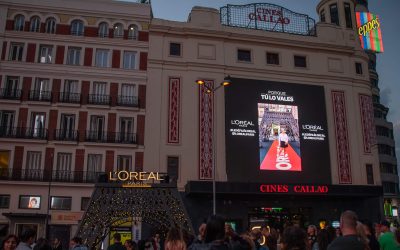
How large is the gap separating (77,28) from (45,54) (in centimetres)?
361

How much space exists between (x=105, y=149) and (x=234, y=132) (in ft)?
35.4

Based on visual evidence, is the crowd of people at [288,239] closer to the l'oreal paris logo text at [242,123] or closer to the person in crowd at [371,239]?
the person in crowd at [371,239]

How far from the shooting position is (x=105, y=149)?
35.5 meters

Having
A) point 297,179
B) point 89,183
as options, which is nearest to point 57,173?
point 89,183

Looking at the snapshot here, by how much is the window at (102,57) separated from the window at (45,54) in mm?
3886

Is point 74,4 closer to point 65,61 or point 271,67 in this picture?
point 65,61

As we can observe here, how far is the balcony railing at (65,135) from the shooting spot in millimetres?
35062

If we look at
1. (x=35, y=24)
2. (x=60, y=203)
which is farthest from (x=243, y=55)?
(x=60, y=203)

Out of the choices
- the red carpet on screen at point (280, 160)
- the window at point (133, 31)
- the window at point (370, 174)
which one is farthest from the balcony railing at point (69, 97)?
the window at point (370, 174)

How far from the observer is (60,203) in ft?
111

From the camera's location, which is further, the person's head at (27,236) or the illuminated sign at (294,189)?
the illuminated sign at (294,189)

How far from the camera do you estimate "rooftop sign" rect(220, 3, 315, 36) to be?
41.0 m

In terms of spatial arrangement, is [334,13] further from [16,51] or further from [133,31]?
[16,51]

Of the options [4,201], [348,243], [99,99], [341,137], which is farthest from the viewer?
[341,137]
